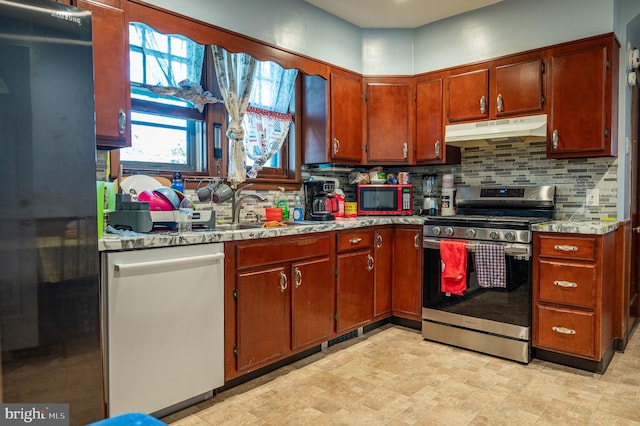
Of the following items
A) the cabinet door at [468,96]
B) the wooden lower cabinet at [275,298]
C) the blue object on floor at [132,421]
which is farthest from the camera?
the cabinet door at [468,96]

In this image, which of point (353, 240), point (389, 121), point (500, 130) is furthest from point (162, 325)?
point (500, 130)

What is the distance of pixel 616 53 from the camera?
303 cm

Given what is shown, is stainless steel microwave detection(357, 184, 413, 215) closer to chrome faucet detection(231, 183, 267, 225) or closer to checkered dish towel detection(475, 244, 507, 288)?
checkered dish towel detection(475, 244, 507, 288)

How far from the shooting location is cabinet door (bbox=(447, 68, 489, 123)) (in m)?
3.46

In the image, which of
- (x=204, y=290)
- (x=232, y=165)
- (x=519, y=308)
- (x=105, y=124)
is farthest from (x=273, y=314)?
(x=519, y=308)

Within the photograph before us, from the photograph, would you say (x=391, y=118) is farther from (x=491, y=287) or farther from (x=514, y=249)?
(x=491, y=287)

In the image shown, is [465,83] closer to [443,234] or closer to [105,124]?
[443,234]

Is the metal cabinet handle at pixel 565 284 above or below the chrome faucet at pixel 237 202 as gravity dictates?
below

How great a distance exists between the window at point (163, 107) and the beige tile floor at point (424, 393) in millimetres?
1542

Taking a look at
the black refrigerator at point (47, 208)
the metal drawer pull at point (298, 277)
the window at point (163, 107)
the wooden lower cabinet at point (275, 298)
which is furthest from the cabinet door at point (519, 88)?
the black refrigerator at point (47, 208)

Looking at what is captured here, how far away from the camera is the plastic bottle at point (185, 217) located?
225 cm

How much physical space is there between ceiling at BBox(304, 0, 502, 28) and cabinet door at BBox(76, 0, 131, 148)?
1.63 meters

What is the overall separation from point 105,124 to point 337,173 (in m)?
2.24

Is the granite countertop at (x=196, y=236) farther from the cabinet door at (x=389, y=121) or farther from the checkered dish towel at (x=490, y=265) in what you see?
the cabinet door at (x=389, y=121)
